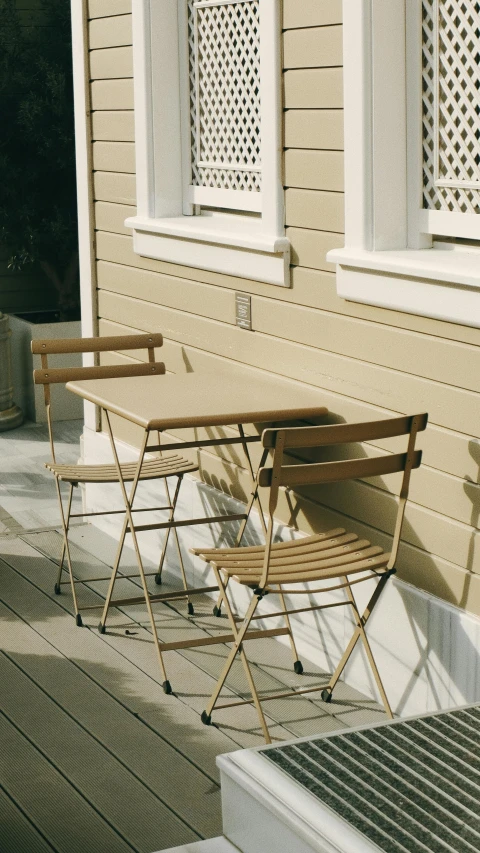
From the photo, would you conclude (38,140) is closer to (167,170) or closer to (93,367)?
(167,170)

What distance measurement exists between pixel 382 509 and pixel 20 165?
5747 mm

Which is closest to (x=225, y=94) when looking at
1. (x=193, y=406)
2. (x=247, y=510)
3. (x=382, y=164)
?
(x=382, y=164)

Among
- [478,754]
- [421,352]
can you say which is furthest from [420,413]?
[478,754]

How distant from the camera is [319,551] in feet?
13.0

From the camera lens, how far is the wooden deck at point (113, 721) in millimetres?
3434

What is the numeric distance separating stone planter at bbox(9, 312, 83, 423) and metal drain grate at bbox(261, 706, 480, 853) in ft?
20.8

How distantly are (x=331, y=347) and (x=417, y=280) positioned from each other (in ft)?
2.19

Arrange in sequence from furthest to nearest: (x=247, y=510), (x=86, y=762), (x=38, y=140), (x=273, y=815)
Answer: (x=38, y=140) → (x=247, y=510) → (x=86, y=762) → (x=273, y=815)

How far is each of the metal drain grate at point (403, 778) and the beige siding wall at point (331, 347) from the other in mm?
982

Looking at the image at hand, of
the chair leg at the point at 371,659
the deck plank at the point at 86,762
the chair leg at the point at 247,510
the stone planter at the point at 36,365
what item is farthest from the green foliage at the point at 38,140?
the chair leg at the point at 371,659

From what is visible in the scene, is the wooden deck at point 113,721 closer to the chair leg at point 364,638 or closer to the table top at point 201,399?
the chair leg at point 364,638

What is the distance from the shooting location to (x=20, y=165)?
9.06 meters

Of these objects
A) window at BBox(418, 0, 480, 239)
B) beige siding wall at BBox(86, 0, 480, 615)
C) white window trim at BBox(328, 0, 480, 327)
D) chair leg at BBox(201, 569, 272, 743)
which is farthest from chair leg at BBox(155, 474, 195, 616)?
window at BBox(418, 0, 480, 239)

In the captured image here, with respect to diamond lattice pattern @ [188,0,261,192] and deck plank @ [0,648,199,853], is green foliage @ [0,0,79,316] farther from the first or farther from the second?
deck plank @ [0,648,199,853]
